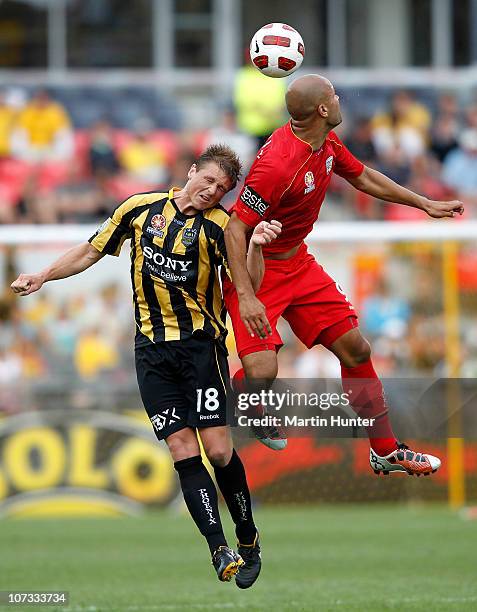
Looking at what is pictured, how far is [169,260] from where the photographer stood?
315 inches

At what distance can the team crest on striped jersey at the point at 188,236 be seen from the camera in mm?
7996

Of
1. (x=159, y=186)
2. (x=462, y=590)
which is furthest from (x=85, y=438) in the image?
(x=462, y=590)

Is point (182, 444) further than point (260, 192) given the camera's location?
Yes

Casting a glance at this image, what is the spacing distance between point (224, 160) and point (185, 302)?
88cm

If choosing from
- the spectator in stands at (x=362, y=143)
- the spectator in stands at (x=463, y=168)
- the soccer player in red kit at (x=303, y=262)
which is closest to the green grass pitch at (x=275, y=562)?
the soccer player in red kit at (x=303, y=262)

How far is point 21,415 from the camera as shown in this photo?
49.4ft

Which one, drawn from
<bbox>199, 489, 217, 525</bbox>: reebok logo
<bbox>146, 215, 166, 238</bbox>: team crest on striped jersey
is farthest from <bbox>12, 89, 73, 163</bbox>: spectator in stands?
<bbox>199, 489, 217, 525</bbox>: reebok logo

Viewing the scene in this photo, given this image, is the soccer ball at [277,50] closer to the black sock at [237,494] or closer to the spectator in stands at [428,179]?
the black sock at [237,494]

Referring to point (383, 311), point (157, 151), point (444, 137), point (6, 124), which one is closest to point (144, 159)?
point (157, 151)

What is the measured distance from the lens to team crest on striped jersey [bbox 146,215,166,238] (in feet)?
26.3

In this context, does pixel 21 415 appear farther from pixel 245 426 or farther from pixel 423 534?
pixel 245 426

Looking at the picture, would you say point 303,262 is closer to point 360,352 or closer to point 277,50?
point 360,352

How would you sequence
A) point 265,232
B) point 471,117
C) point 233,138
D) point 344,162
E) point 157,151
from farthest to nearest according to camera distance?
1. point 471,117
2. point 157,151
3. point 233,138
4. point 344,162
5. point 265,232

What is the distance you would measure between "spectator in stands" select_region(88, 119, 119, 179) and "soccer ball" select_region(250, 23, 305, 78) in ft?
35.1
